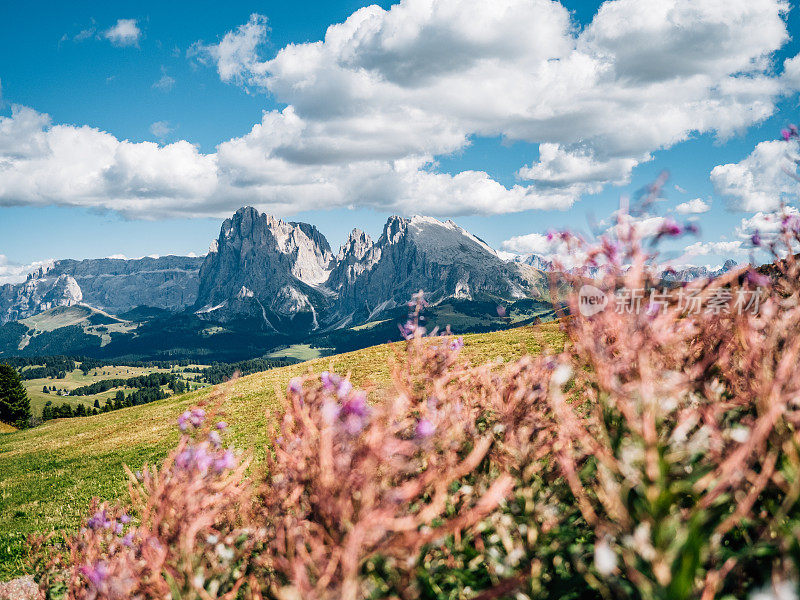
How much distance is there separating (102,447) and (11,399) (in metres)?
78.0

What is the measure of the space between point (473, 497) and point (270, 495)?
77.7 inches

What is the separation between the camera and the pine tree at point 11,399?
80750 mm

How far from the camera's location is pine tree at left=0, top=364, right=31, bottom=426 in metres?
80.8

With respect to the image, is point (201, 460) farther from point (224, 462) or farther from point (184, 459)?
point (224, 462)

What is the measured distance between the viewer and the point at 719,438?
311cm

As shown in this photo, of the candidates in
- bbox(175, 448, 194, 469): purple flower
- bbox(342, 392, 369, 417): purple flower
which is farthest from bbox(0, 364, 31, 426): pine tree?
bbox(342, 392, 369, 417): purple flower

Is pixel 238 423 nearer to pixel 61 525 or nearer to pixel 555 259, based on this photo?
pixel 61 525

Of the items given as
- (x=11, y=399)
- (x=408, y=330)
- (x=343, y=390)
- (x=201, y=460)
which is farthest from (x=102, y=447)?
(x=11, y=399)

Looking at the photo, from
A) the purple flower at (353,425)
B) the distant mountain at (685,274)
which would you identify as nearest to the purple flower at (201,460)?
the purple flower at (353,425)

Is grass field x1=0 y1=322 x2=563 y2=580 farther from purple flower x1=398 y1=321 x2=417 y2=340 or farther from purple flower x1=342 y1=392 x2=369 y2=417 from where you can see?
purple flower x1=342 y1=392 x2=369 y2=417

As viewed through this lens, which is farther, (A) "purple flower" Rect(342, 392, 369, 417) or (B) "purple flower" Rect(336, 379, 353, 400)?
(B) "purple flower" Rect(336, 379, 353, 400)

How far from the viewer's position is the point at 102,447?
2667 cm

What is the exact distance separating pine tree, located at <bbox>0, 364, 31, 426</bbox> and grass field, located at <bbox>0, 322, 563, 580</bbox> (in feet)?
173

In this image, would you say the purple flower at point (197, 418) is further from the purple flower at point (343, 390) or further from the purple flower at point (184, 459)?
the purple flower at point (343, 390)
